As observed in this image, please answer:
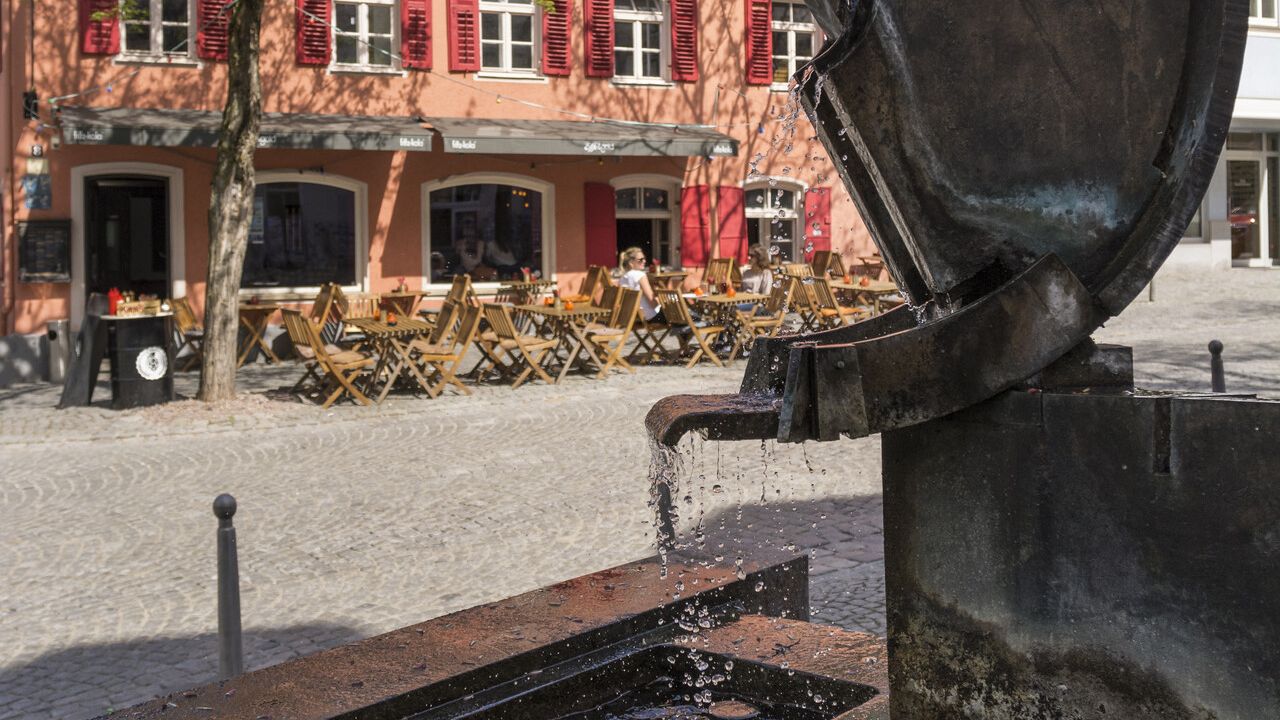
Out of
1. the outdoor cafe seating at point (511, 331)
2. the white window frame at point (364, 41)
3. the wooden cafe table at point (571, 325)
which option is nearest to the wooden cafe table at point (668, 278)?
the outdoor cafe seating at point (511, 331)

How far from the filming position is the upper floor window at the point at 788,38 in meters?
24.4

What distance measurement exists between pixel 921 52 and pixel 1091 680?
48.1 inches

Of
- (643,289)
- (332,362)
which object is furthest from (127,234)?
(643,289)

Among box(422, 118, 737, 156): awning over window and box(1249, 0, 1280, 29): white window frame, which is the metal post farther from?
box(1249, 0, 1280, 29): white window frame

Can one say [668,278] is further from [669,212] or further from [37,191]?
[37,191]

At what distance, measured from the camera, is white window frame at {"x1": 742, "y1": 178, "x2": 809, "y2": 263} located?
79.5ft

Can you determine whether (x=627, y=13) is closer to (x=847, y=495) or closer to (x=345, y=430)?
(x=345, y=430)

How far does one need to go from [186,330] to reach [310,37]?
5484 mm

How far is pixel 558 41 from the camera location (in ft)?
73.3

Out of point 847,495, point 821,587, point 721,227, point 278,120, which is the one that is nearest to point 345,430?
point 847,495

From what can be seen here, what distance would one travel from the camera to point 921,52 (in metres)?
2.61

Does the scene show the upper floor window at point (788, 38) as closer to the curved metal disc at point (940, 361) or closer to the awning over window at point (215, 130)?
the awning over window at point (215, 130)

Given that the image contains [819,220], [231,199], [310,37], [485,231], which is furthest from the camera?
[819,220]

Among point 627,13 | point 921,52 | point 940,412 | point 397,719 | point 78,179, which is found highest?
point 627,13
